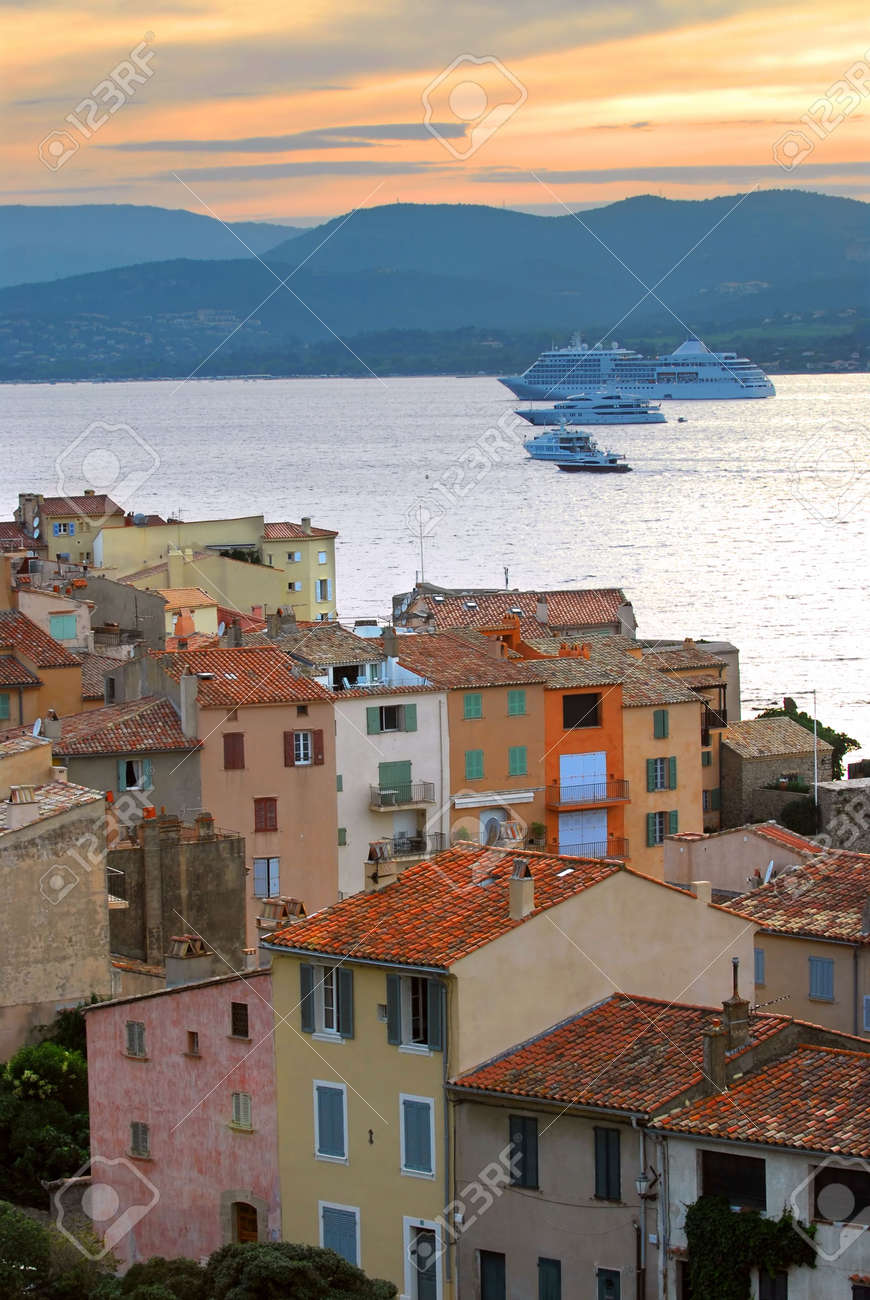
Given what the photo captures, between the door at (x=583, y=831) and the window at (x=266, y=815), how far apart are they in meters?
7.16

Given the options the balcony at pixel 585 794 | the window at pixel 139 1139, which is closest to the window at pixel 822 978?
the window at pixel 139 1139

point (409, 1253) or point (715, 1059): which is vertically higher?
point (715, 1059)

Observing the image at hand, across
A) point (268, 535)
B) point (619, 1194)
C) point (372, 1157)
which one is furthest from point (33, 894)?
point (268, 535)

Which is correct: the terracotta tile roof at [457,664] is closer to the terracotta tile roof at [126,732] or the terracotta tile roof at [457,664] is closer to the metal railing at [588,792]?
the metal railing at [588,792]

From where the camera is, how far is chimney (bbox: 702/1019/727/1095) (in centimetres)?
2012

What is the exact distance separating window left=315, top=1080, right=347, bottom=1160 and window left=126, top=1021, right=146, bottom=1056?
291 centimetres

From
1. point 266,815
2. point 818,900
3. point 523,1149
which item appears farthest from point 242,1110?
point 266,815

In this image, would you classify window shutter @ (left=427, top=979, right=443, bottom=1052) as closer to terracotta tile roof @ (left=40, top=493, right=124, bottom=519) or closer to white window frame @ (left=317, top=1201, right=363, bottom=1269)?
white window frame @ (left=317, top=1201, right=363, bottom=1269)

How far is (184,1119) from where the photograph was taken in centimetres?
2441

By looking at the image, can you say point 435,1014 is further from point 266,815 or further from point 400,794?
point 400,794

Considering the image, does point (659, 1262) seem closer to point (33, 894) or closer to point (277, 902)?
point (277, 902)

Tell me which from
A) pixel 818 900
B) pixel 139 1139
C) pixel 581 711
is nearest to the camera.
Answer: pixel 139 1139

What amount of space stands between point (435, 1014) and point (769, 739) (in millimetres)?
37688

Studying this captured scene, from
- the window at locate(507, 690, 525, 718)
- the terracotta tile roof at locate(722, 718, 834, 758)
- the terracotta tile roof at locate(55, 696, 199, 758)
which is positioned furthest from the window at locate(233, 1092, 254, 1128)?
the terracotta tile roof at locate(722, 718, 834, 758)
